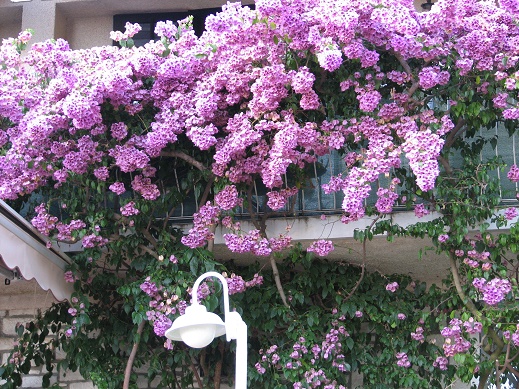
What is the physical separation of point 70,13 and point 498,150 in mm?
5333

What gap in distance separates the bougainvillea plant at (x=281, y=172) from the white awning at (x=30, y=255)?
11 cm

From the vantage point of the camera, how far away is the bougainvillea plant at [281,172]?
24.5ft

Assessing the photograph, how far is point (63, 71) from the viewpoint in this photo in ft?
26.0

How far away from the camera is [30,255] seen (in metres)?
7.64

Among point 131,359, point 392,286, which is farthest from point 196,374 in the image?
point 392,286

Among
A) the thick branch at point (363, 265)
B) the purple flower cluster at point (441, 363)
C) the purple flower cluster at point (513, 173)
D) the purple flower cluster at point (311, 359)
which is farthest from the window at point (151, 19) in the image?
the purple flower cluster at point (441, 363)

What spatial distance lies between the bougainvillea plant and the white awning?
0.36ft

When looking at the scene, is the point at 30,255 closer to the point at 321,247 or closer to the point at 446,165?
the point at 321,247

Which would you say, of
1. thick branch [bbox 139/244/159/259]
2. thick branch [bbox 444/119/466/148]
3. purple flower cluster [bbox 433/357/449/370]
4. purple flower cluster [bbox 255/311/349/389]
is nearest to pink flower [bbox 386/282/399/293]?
purple flower cluster [bbox 255/311/349/389]

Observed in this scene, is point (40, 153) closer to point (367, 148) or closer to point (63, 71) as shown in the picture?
point (63, 71)

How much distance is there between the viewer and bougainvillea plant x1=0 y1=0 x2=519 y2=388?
24.5 feet

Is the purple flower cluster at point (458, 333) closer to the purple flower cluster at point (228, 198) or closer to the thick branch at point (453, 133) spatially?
the thick branch at point (453, 133)

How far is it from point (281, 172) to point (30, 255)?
216 cm

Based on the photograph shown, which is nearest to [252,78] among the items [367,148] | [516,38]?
[367,148]
